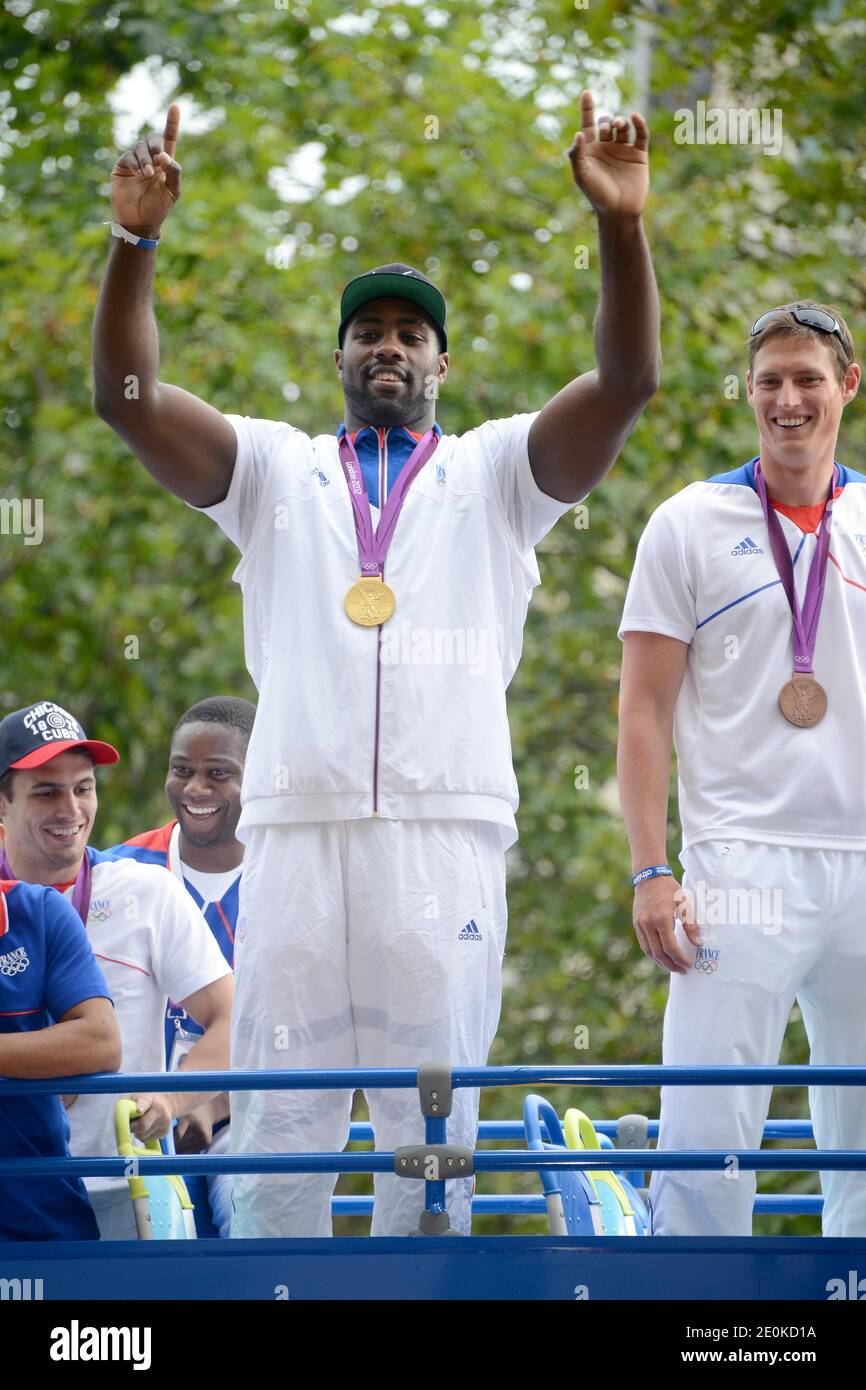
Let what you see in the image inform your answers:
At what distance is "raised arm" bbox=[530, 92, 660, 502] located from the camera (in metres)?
3.66

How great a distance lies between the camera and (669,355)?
9273 mm

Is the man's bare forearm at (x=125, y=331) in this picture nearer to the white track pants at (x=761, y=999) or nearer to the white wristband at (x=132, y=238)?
the white wristband at (x=132, y=238)

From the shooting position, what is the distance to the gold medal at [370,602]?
12.4 ft

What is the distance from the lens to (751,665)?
12.7ft

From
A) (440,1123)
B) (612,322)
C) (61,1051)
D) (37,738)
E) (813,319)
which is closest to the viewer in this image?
(440,1123)

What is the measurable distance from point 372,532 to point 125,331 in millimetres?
634

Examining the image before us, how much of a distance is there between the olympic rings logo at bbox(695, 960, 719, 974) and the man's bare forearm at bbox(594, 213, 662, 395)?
3.69 ft

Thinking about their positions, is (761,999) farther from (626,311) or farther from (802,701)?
(626,311)

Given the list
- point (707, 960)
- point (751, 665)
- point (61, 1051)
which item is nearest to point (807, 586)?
point (751, 665)

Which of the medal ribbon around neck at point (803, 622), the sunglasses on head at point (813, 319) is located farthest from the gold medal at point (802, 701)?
the sunglasses on head at point (813, 319)

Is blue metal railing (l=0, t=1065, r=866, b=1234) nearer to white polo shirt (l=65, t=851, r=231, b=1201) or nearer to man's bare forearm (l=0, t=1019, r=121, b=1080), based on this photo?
man's bare forearm (l=0, t=1019, r=121, b=1080)

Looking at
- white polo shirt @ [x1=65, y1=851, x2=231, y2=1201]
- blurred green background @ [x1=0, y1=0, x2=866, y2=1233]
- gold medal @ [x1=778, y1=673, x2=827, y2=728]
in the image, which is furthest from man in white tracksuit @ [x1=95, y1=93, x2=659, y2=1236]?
blurred green background @ [x1=0, y1=0, x2=866, y2=1233]

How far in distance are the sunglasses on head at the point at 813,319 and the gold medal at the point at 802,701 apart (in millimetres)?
Result: 750
